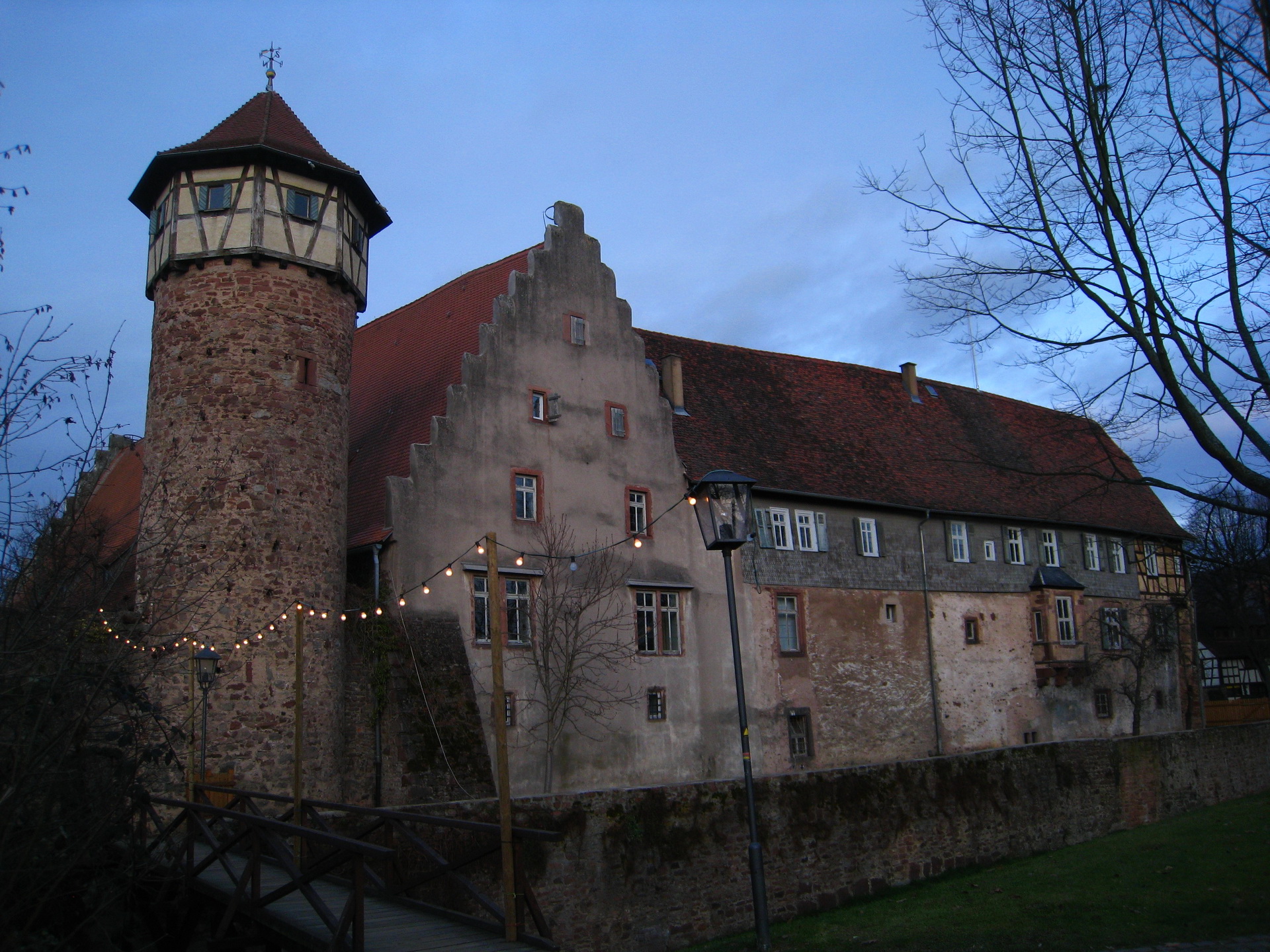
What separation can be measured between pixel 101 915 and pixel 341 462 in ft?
36.4

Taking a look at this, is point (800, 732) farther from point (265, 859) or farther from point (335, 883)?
point (335, 883)

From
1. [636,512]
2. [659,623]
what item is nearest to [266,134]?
[636,512]

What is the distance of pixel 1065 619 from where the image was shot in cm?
3253

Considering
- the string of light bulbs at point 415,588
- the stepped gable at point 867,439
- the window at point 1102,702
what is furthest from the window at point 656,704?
the window at point 1102,702

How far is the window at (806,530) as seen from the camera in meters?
27.2

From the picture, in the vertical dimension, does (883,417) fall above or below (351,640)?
above

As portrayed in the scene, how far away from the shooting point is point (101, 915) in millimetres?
10016

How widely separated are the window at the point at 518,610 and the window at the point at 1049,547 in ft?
59.3

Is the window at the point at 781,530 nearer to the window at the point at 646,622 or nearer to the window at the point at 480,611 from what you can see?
the window at the point at 646,622

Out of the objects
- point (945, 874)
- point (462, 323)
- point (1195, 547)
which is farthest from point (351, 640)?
point (1195, 547)

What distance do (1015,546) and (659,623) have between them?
44.0 feet

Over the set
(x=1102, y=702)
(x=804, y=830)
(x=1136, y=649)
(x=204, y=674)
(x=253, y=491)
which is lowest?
(x=804, y=830)

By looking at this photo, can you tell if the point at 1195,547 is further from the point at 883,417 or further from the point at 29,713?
the point at 29,713

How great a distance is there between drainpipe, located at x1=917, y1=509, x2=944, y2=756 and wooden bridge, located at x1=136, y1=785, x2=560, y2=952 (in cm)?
1644
